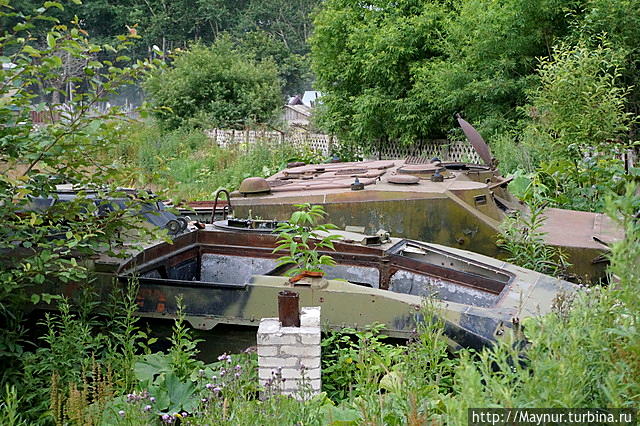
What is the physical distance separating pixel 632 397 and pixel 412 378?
1298mm

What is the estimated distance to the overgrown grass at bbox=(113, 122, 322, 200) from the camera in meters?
15.6

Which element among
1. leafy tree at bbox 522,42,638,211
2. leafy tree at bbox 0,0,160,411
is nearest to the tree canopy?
leafy tree at bbox 522,42,638,211

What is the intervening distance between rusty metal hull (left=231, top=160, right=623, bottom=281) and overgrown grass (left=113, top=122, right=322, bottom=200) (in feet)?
20.0

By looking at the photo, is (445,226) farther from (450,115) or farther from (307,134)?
(307,134)

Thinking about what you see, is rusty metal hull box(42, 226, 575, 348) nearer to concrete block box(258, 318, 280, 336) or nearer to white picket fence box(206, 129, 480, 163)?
concrete block box(258, 318, 280, 336)

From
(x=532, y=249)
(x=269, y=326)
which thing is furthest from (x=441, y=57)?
(x=269, y=326)

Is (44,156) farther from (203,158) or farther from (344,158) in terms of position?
(203,158)

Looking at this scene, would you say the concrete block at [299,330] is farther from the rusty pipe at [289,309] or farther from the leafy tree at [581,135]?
the leafy tree at [581,135]

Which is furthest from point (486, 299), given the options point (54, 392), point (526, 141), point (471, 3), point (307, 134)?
point (307, 134)

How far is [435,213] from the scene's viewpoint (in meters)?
6.96

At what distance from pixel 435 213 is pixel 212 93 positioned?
1696 cm

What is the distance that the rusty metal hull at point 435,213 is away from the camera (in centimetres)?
686

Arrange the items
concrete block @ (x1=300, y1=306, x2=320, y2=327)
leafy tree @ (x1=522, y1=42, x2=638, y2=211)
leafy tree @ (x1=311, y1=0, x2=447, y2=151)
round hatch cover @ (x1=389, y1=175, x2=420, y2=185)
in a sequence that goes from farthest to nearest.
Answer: leafy tree @ (x1=311, y1=0, x2=447, y2=151) → leafy tree @ (x1=522, y1=42, x2=638, y2=211) → round hatch cover @ (x1=389, y1=175, x2=420, y2=185) → concrete block @ (x1=300, y1=306, x2=320, y2=327)

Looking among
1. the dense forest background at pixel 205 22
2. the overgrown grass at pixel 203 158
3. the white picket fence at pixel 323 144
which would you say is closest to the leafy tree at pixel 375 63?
the white picket fence at pixel 323 144
